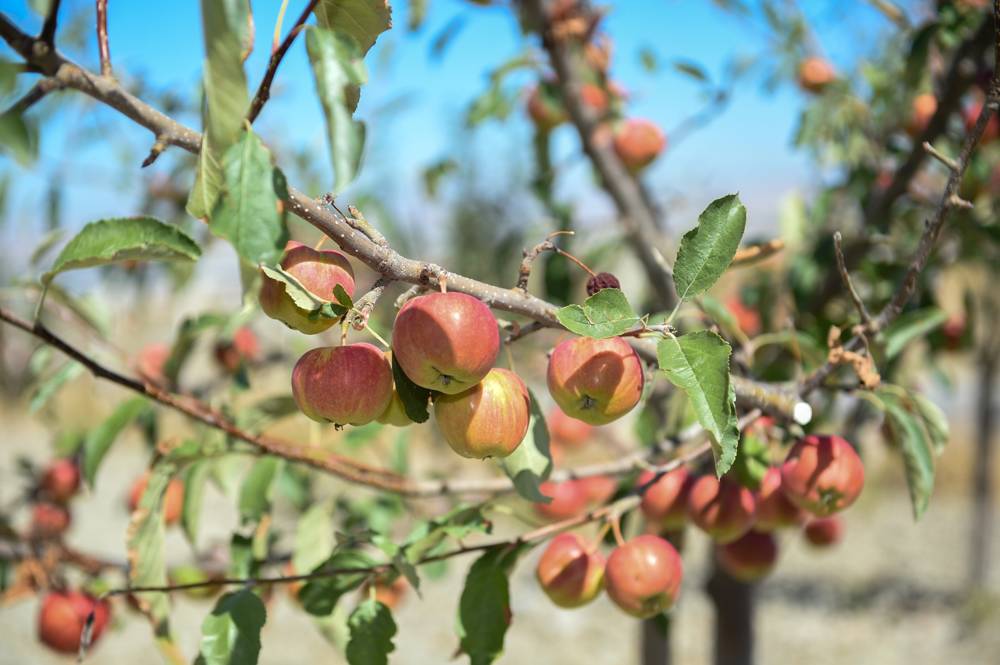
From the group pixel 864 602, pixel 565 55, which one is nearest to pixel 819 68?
pixel 565 55

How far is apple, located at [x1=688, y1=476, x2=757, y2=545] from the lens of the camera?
82cm

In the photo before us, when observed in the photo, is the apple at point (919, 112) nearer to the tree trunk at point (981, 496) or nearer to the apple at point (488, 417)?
the apple at point (488, 417)

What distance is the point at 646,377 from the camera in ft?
2.33

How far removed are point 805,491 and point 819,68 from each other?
1340 mm

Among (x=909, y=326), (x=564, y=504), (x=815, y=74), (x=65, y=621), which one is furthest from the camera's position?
(x=815, y=74)

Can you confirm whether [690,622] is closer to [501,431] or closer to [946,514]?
[946,514]

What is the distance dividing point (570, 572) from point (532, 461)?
167mm

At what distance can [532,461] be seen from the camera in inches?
28.8

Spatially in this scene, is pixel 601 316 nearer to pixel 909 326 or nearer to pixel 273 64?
pixel 273 64

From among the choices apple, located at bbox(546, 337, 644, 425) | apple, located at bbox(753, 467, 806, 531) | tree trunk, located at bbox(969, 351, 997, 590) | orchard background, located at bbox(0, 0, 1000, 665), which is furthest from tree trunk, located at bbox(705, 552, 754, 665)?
tree trunk, located at bbox(969, 351, 997, 590)

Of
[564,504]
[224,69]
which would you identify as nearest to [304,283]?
[224,69]

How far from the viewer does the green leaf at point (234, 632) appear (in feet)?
2.28

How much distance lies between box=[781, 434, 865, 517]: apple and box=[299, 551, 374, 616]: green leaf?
42 centimetres

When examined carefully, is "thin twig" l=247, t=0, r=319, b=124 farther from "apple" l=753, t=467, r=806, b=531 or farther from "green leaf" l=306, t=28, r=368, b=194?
"apple" l=753, t=467, r=806, b=531
